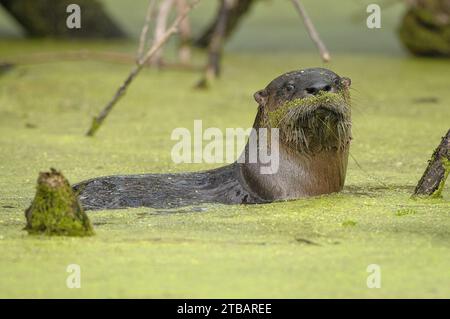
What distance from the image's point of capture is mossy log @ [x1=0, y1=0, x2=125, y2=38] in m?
10.6

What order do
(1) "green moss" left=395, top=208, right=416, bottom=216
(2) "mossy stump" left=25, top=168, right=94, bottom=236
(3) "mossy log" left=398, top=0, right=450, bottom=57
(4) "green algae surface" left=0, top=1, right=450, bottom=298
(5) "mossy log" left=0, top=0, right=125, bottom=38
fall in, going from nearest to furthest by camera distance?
(4) "green algae surface" left=0, top=1, right=450, bottom=298 → (2) "mossy stump" left=25, top=168, right=94, bottom=236 → (1) "green moss" left=395, top=208, right=416, bottom=216 → (3) "mossy log" left=398, top=0, right=450, bottom=57 → (5) "mossy log" left=0, top=0, right=125, bottom=38

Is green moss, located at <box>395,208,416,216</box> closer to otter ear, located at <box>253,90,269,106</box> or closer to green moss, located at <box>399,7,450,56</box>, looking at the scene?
otter ear, located at <box>253,90,269,106</box>

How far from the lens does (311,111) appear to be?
14.3ft

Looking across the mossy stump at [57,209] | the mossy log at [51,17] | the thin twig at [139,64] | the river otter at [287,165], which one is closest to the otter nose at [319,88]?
the river otter at [287,165]

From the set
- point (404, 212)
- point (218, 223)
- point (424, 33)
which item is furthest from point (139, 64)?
Answer: point (424, 33)

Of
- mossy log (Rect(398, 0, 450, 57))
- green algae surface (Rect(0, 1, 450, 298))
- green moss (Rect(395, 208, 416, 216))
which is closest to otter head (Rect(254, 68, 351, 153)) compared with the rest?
green algae surface (Rect(0, 1, 450, 298))

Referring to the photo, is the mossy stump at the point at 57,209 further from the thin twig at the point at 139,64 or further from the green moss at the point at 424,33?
the green moss at the point at 424,33

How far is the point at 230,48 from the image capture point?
1077 cm

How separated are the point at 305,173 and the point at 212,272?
3.43 feet

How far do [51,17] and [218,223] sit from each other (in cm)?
686

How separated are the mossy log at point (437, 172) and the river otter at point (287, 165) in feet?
1.02

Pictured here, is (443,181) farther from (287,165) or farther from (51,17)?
(51,17)

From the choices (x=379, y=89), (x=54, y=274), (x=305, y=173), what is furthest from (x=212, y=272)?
(x=379, y=89)

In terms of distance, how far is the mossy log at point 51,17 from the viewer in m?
10.6
